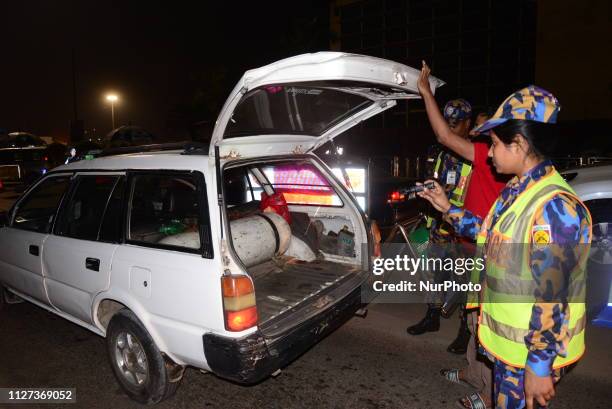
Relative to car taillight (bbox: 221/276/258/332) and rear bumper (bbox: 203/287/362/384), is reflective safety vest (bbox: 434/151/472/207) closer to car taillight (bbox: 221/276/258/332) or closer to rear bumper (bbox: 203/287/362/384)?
rear bumper (bbox: 203/287/362/384)

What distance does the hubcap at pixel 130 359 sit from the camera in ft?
10.7

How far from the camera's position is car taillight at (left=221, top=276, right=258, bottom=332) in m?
2.67

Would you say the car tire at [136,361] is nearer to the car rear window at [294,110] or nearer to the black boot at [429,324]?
the car rear window at [294,110]

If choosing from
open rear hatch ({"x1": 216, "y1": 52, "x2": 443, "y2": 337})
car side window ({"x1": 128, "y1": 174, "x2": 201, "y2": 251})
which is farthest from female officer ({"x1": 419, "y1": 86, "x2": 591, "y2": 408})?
car side window ({"x1": 128, "y1": 174, "x2": 201, "y2": 251})

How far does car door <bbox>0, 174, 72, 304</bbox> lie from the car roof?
0.32 metres

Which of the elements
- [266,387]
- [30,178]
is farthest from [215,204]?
[30,178]

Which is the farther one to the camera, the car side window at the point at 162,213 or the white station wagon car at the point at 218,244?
the car side window at the point at 162,213

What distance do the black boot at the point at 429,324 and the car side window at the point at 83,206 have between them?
10.1 feet

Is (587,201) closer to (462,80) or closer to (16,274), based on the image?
(16,274)

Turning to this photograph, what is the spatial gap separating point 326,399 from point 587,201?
3.04 metres

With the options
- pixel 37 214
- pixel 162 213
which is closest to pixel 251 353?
pixel 162 213

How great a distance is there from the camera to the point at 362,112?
3928 mm

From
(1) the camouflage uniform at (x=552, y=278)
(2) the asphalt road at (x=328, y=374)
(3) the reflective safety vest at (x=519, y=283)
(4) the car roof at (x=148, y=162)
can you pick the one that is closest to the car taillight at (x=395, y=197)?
(2) the asphalt road at (x=328, y=374)

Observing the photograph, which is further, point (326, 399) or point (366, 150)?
point (366, 150)
